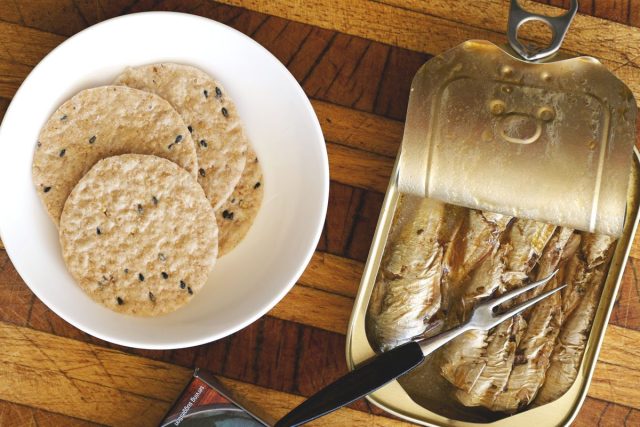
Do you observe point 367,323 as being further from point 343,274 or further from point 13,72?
point 13,72

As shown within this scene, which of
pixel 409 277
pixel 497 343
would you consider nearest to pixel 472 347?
pixel 497 343

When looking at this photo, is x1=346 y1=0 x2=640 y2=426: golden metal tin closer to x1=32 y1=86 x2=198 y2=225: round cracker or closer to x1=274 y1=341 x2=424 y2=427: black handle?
x1=274 y1=341 x2=424 y2=427: black handle

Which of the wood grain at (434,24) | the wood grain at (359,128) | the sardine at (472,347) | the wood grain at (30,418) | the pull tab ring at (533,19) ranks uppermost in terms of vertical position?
the pull tab ring at (533,19)

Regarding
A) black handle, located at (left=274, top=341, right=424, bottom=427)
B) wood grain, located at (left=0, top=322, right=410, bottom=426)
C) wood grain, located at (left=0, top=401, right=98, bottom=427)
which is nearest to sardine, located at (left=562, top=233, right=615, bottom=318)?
black handle, located at (left=274, top=341, right=424, bottom=427)

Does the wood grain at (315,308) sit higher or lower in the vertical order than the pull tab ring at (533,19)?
lower

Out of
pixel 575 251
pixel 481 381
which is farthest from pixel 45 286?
pixel 575 251

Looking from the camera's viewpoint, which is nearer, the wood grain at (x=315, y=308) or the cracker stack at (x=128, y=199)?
the cracker stack at (x=128, y=199)

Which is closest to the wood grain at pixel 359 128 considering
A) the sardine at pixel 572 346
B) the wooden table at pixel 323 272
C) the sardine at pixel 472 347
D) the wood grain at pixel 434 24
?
the wooden table at pixel 323 272

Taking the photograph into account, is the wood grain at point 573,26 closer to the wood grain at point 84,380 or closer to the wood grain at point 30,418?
the wood grain at point 84,380
